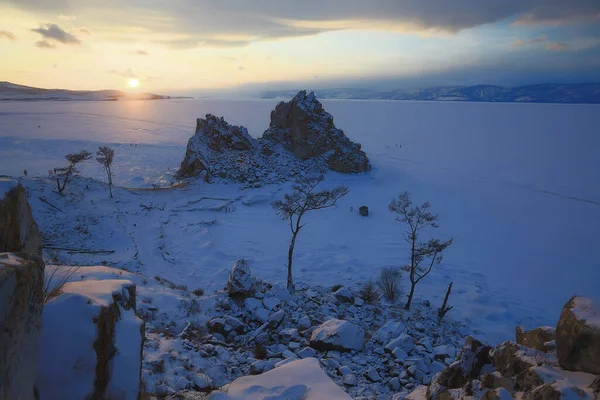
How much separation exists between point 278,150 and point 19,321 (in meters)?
39.8

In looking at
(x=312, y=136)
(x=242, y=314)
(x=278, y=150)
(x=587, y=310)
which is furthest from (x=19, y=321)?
(x=312, y=136)

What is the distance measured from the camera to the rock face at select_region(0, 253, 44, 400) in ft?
12.0

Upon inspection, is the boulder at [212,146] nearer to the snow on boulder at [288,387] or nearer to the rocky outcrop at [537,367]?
the snow on boulder at [288,387]

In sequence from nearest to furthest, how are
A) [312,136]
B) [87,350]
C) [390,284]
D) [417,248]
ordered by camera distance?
[87,350], [390,284], [417,248], [312,136]

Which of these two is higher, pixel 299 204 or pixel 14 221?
pixel 14 221

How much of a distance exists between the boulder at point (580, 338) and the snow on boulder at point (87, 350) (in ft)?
23.4

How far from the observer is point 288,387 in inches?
271

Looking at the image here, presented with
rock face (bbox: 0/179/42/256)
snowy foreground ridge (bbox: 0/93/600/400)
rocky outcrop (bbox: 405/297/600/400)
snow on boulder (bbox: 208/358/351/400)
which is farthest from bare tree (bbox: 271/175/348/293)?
rock face (bbox: 0/179/42/256)

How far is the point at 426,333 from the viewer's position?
14422mm

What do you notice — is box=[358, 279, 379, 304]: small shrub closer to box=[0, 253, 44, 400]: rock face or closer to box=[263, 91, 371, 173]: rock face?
box=[0, 253, 44, 400]: rock face

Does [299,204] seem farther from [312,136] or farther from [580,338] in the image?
[312,136]

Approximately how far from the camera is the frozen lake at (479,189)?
72.0 feet

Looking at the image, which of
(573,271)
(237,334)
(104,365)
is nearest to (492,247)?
(573,271)

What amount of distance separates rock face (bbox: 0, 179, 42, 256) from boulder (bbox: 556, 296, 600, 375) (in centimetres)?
903
